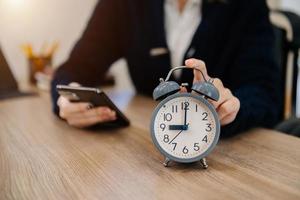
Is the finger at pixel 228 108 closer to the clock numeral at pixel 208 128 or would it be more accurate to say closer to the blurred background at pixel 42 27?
the clock numeral at pixel 208 128

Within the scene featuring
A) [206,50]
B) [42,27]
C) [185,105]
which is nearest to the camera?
[185,105]

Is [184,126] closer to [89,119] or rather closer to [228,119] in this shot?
[228,119]

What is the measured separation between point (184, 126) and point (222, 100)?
11 centimetres

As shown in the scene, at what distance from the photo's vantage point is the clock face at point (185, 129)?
2.00 feet

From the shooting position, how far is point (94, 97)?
32.4 inches

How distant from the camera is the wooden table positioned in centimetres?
55

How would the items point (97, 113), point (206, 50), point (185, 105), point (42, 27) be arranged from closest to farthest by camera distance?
point (185, 105)
point (97, 113)
point (206, 50)
point (42, 27)

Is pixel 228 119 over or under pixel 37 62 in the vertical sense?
over

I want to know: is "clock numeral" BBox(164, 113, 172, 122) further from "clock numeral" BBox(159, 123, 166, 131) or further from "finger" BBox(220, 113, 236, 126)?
"finger" BBox(220, 113, 236, 126)

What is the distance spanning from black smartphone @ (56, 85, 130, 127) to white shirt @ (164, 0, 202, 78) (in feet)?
1.05

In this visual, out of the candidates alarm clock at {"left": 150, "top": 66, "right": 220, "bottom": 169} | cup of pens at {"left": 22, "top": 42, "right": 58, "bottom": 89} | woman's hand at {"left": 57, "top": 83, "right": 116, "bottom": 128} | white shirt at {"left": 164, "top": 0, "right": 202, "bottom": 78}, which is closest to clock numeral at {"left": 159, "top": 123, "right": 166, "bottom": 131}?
alarm clock at {"left": 150, "top": 66, "right": 220, "bottom": 169}

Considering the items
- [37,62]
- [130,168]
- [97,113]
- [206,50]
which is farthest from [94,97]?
[37,62]

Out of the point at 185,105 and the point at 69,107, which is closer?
the point at 185,105

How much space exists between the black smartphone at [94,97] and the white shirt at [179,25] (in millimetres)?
319
